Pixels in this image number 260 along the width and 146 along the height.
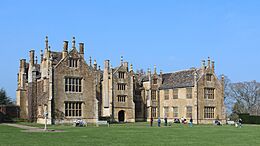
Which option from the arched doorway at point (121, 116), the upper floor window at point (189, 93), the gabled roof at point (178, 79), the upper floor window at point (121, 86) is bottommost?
the arched doorway at point (121, 116)

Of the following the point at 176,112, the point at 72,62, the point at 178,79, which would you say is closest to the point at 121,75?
the point at 178,79

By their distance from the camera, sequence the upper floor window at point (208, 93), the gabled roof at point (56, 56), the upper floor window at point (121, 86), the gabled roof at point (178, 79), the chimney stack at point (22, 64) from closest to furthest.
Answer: the gabled roof at point (56, 56) → the upper floor window at point (208, 93) → the chimney stack at point (22, 64) → the gabled roof at point (178, 79) → the upper floor window at point (121, 86)

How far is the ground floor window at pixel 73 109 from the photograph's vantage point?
56.3 m

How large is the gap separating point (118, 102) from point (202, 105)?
1404 cm

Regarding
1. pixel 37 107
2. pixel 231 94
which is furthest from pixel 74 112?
pixel 231 94

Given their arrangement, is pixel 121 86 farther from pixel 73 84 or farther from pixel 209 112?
pixel 209 112

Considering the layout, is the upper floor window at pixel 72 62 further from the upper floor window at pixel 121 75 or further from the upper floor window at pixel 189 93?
the upper floor window at pixel 189 93

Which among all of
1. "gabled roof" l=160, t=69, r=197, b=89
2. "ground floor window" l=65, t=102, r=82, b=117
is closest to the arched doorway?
"gabled roof" l=160, t=69, r=197, b=89

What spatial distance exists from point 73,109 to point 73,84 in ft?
11.5

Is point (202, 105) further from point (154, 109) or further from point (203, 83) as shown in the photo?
point (154, 109)

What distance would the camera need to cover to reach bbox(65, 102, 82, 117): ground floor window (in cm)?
5634

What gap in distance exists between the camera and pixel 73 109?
5716cm

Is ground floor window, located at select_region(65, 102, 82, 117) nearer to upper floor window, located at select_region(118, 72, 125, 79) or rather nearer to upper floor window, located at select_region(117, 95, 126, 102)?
upper floor window, located at select_region(117, 95, 126, 102)

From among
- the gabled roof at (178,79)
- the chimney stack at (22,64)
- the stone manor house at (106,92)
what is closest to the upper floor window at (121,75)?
the stone manor house at (106,92)
